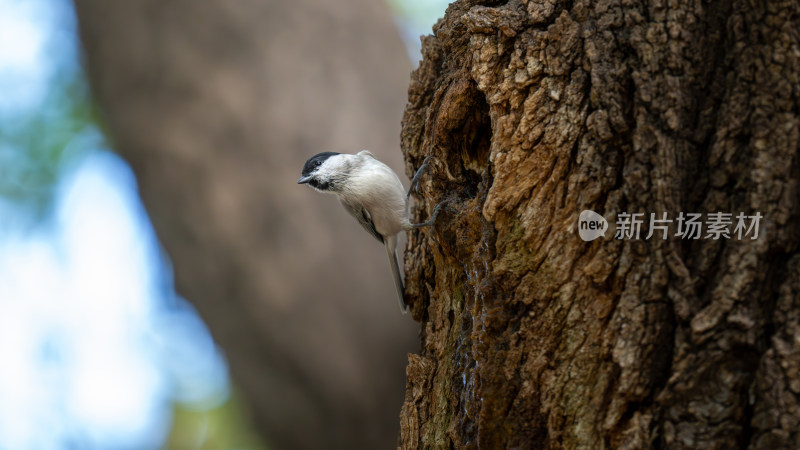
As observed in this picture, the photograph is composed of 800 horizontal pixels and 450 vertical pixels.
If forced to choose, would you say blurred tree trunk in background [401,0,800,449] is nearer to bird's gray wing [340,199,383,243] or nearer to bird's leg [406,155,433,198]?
bird's leg [406,155,433,198]

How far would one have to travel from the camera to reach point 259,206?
14.0 ft

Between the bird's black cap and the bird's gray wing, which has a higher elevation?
the bird's black cap

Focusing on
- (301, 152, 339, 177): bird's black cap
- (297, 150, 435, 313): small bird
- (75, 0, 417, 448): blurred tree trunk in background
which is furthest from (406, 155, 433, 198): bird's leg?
(75, 0, 417, 448): blurred tree trunk in background

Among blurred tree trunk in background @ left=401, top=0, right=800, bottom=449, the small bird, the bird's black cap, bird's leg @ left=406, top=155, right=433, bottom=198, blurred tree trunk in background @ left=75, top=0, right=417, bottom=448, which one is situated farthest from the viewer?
blurred tree trunk in background @ left=75, top=0, right=417, bottom=448

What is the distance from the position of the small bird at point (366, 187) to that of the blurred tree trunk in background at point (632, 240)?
1330 mm

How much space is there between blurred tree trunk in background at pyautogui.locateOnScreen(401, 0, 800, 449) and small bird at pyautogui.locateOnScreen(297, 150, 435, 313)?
4.36 feet

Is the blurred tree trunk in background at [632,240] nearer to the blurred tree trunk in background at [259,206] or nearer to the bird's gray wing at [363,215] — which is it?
the bird's gray wing at [363,215]

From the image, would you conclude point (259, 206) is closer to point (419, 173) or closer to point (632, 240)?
point (419, 173)

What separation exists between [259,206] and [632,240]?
3151mm

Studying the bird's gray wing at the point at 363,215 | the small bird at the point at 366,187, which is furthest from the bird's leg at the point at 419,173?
the bird's gray wing at the point at 363,215

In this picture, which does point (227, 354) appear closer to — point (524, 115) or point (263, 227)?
point (263, 227)

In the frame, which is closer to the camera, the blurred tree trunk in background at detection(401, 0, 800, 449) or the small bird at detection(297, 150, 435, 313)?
the blurred tree trunk in background at detection(401, 0, 800, 449)

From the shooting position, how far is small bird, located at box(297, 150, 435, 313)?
3.33 meters

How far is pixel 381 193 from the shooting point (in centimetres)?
332
